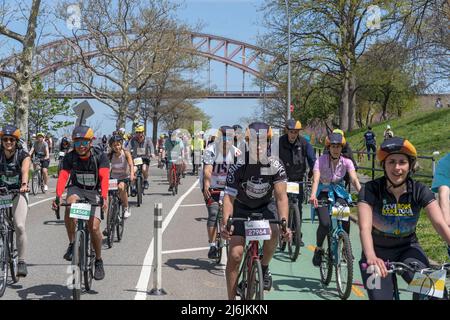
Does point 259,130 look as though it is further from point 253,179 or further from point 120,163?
point 120,163

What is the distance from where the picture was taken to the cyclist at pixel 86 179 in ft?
23.7

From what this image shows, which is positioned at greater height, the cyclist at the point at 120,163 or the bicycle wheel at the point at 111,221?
the cyclist at the point at 120,163

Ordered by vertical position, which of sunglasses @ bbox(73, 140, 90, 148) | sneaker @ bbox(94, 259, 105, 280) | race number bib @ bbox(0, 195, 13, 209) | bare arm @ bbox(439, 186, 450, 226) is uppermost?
sunglasses @ bbox(73, 140, 90, 148)

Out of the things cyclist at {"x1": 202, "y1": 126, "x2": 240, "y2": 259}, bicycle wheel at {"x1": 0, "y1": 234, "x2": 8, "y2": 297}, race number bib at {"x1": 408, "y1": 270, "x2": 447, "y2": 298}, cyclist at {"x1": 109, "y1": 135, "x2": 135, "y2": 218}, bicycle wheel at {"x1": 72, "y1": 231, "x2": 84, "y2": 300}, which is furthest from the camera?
cyclist at {"x1": 109, "y1": 135, "x2": 135, "y2": 218}

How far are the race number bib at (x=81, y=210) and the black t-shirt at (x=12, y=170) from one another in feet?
4.43

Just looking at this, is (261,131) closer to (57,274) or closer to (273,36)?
(57,274)

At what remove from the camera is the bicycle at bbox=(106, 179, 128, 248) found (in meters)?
10.3

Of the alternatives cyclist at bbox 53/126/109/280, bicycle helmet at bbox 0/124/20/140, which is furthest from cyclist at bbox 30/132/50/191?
cyclist at bbox 53/126/109/280

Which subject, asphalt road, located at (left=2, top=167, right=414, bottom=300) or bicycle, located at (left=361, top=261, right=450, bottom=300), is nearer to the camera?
bicycle, located at (left=361, top=261, right=450, bottom=300)

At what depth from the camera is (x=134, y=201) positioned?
17141 millimetres

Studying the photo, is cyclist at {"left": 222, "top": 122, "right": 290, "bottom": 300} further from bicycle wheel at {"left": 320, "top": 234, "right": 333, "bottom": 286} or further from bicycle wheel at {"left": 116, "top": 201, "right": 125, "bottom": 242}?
bicycle wheel at {"left": 116, "top": 201, "right": 125, "bottom": 242}

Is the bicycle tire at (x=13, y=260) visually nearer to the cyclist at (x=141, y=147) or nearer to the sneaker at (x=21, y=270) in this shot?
the sneaker at (x=21, y=270)

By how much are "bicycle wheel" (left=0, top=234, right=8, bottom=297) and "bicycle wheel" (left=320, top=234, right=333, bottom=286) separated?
149 inches

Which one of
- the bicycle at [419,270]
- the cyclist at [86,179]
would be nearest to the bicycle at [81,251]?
the cyclist at [86,179]
